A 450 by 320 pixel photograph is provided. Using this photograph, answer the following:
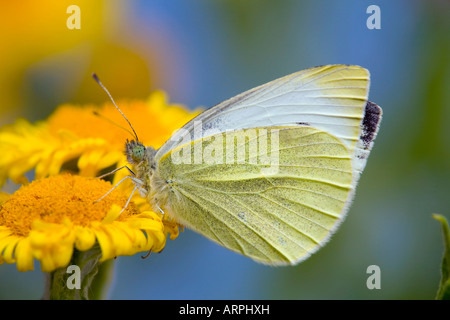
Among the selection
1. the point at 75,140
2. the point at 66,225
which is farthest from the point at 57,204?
the point at 75,140

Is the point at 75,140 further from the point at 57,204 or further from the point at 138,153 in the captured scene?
the point at 57,204

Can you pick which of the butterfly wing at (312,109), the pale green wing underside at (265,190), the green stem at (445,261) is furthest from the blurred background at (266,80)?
the green stem at (445,261)

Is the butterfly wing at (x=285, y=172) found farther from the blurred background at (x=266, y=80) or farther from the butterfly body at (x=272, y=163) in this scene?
the blurred background at (x=266, y=80)

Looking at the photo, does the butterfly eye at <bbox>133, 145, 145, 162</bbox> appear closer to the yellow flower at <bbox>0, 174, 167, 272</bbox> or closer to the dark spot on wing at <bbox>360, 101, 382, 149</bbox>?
the yellow flower at <bbox>0, 174, 167, 272</bbox>

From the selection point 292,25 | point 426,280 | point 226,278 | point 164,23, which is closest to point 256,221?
point 226,278

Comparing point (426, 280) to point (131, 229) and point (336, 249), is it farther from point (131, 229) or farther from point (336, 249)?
point (131, 229)
